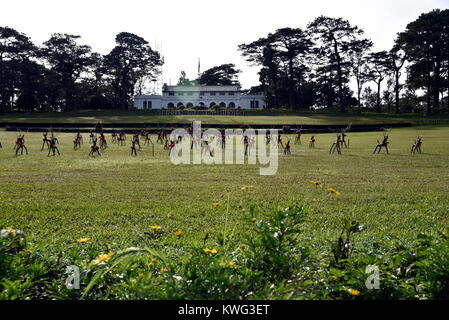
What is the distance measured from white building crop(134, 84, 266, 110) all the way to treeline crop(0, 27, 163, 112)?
6.71m

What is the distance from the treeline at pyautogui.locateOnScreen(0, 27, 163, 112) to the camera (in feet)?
224

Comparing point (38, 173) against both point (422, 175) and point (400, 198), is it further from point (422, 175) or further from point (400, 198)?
point (422, 175)

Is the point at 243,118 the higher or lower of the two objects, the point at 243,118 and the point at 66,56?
the lower

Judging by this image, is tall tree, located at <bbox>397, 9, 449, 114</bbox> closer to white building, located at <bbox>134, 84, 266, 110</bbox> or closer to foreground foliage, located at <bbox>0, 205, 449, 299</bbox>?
white building, located at <bbox>134, 84, 266, 110</bbox>

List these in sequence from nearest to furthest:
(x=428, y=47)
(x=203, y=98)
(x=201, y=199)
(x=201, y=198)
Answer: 1. (x=201, y=199)
2. (x=201, y=198)
3. (x=428, y=47)
4. (x=203, y=98)

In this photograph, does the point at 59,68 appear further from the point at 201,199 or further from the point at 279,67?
the point at 201,199

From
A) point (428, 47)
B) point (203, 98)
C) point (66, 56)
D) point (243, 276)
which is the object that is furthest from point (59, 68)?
point (243, 276)

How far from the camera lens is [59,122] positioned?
50625mm

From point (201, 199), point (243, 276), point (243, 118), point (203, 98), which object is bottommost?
point (201, 199)

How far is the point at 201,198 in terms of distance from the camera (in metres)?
9.17

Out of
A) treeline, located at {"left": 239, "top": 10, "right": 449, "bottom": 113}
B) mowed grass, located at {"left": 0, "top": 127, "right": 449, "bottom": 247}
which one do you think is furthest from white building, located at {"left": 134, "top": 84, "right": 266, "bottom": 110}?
mowed grass, located at {"left": 0, "top": 127, "right": 449, "bottom": 247}

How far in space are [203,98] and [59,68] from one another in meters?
29.0

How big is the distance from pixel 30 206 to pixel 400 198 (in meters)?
8.11

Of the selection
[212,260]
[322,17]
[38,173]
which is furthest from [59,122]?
[212,260]
